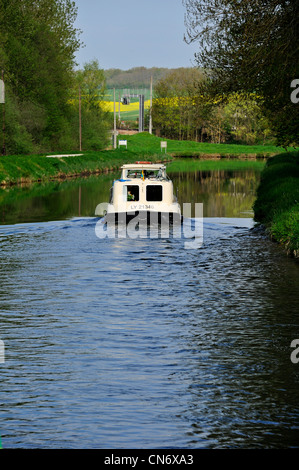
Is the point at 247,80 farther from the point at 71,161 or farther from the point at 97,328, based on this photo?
the point at 71,161

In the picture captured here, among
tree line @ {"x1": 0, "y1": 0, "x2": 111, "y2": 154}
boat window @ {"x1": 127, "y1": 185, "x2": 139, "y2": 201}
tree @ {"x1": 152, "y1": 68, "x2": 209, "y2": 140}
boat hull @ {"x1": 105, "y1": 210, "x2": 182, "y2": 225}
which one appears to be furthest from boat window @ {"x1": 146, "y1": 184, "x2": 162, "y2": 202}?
tree @ {"x1": 152, "y1": 68, "x2": 209, "y2": 140}

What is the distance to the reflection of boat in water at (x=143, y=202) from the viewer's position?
25.8 meters

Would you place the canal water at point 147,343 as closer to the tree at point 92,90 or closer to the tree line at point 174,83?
the tree line at point 174,83

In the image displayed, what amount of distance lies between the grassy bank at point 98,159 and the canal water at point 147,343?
33900mm

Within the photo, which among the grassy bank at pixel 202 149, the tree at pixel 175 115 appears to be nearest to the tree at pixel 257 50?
the grassy bank at pixel 202 149

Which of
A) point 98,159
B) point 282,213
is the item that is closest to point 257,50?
point 282,213

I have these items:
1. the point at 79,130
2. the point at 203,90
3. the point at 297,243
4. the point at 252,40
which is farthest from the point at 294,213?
the point at 79,130

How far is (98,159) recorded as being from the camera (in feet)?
254

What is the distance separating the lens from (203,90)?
2922 centimetres

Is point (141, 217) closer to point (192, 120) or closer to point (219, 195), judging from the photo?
point (219, 195)

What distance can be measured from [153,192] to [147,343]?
14.4 m

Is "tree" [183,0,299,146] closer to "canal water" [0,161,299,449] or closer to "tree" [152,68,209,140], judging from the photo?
"canal water" [0,161,299,449]
